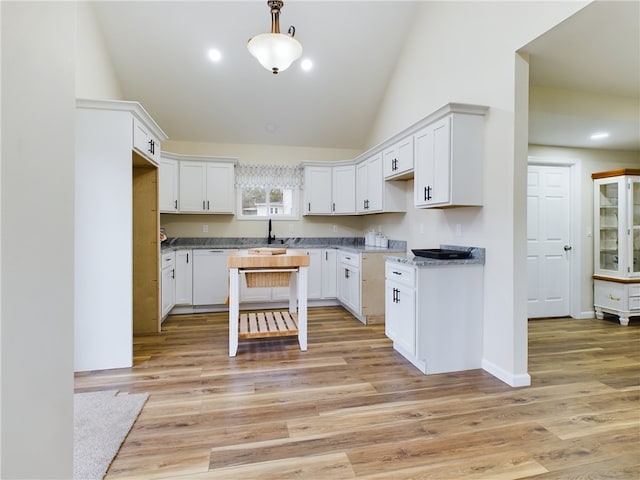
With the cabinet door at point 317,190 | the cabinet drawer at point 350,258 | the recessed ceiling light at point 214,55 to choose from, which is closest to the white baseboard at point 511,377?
the cabinet drawer at point 350,258

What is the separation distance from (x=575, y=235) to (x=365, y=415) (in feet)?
13.7

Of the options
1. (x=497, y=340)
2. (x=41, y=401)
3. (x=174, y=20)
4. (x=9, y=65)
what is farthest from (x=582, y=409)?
(x=174, y=20)

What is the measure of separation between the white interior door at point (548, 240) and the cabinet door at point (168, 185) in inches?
192

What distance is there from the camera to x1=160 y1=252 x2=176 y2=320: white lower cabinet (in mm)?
3984

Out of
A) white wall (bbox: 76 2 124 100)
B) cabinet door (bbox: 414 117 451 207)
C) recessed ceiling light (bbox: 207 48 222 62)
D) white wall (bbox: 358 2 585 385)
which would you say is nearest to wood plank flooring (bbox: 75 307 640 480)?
white wall (bbox: 358 2 585 385)

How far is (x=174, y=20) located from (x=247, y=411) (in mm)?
4307

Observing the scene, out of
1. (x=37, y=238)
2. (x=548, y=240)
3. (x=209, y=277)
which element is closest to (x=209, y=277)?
(x=209, y=277)

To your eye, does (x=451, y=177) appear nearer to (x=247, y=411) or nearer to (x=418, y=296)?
(x=418, y=296)

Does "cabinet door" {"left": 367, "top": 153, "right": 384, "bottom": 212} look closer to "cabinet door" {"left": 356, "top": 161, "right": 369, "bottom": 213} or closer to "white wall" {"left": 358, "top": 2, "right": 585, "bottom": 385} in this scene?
"cabinet door" {"left": 356, "top": 161, "right": 369, "bottom": 213}

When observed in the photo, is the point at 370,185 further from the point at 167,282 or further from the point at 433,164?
the point at 167,282

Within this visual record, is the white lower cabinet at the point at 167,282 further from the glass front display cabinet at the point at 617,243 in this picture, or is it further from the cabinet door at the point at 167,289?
the glass front display cabinet at the point at 617,243

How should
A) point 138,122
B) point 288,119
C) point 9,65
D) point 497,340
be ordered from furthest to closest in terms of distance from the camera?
1. point 288,119
2. point 138,122
3. point 497,340
4. point 9,65

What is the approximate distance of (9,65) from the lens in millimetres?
565

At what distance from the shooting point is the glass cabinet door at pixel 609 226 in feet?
14.4
